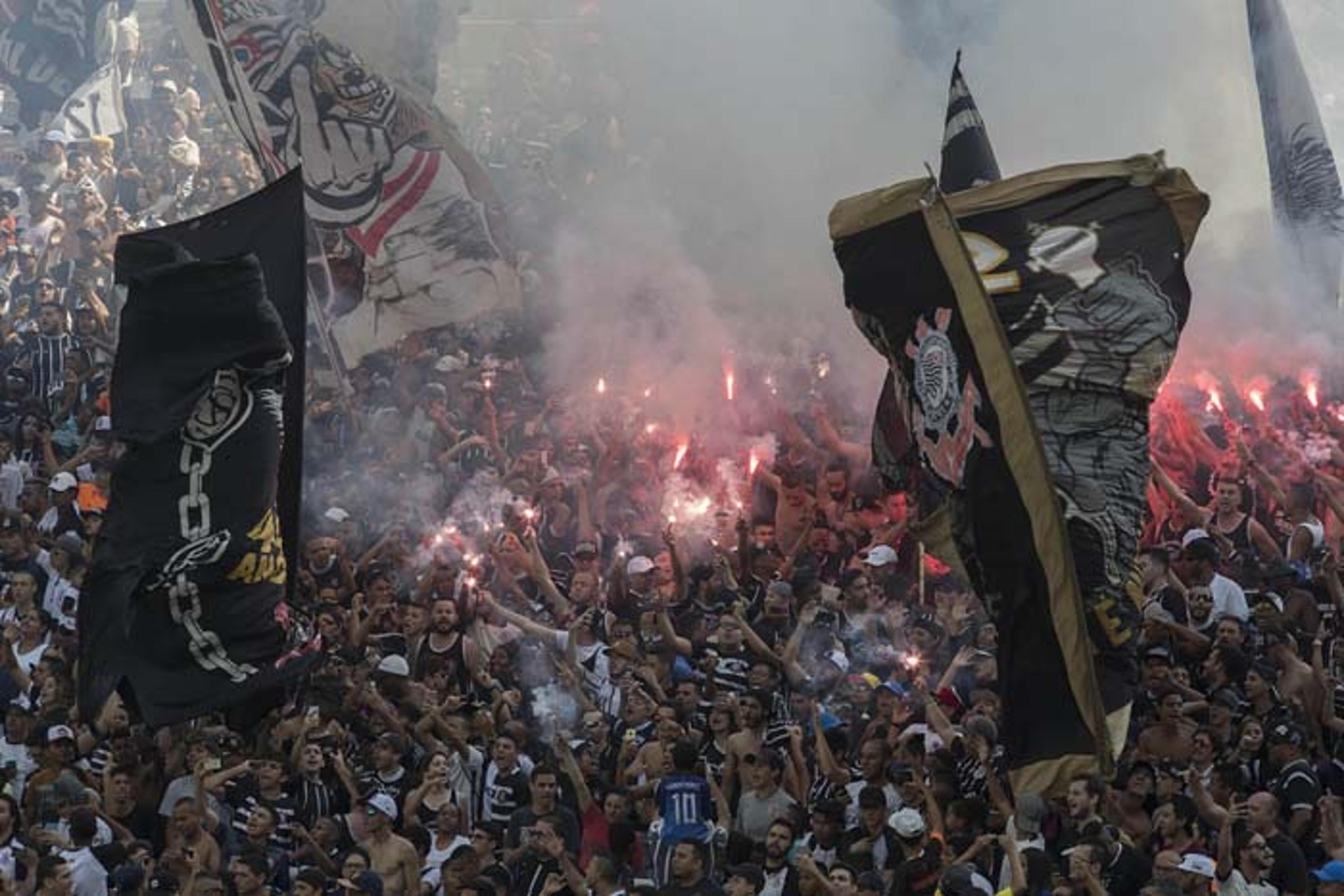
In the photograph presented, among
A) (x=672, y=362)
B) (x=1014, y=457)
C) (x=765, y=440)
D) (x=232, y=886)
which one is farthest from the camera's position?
(x=672, y=362)

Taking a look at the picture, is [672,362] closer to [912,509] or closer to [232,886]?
[912,509]

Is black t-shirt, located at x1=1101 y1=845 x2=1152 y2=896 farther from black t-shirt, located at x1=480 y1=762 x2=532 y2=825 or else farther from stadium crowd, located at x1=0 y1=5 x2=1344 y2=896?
black t-shirt, located at x1=480 y1=762 x2=532 y2=825

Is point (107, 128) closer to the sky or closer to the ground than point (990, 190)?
closer to the sky

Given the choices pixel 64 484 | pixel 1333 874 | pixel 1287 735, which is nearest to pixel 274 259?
pixel 64 484

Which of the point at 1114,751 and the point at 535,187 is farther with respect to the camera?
the point at 535,187

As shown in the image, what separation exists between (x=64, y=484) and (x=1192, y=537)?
6233 mm

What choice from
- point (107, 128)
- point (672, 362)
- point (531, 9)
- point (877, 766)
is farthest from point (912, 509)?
point (531, 9)

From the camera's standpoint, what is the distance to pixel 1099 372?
23.7 ft

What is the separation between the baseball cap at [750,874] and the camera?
22.5 feet

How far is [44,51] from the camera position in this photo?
64.7ft

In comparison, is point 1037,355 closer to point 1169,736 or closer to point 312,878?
point 1169,736

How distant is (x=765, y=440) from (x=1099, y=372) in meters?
5.20

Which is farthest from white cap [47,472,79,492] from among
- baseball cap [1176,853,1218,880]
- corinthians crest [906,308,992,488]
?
baseball cap [1176,853,1218,880]

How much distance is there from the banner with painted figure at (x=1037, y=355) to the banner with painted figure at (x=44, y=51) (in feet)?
45.5
